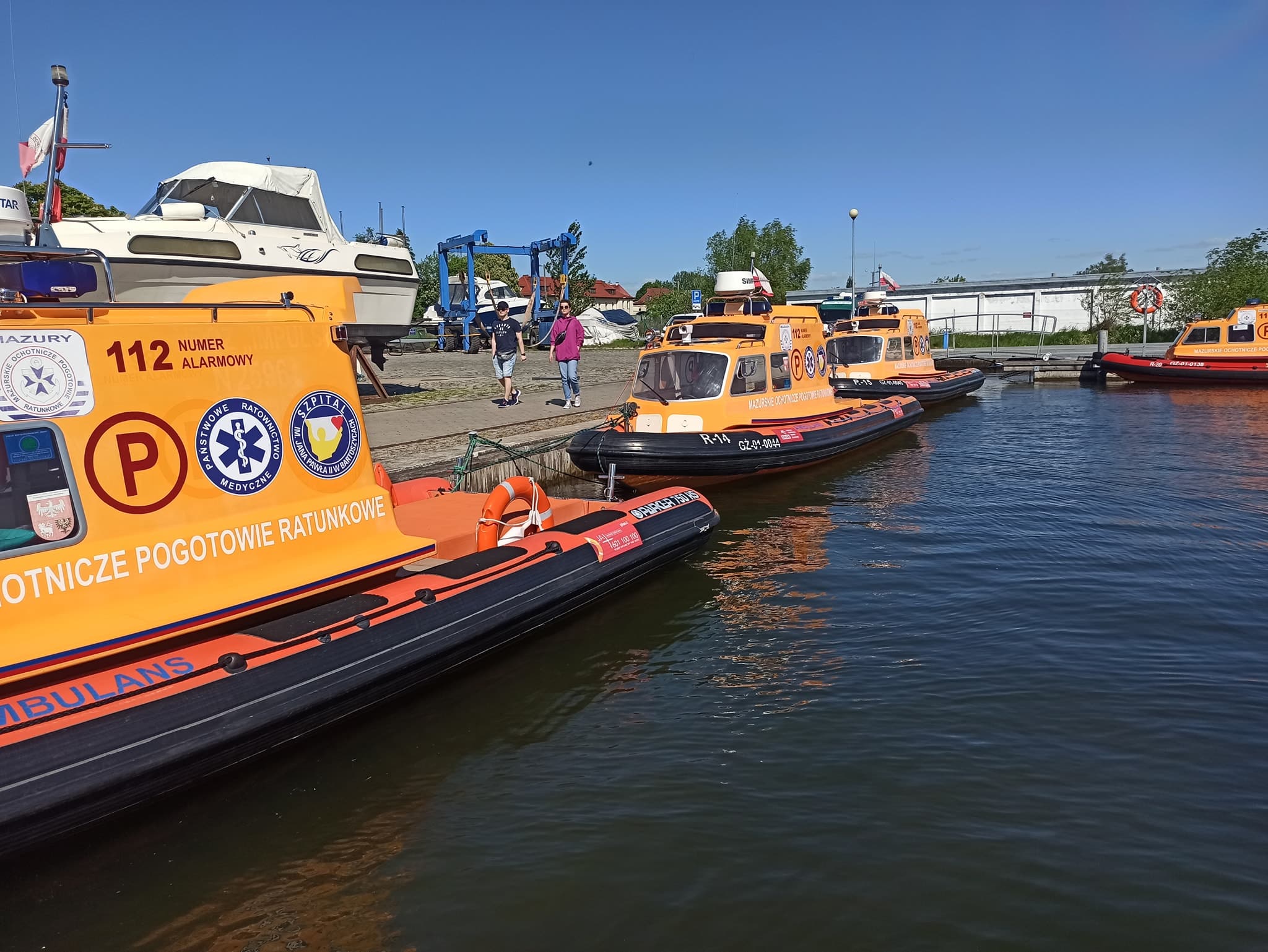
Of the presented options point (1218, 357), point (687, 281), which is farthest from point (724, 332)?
point (687, 281)

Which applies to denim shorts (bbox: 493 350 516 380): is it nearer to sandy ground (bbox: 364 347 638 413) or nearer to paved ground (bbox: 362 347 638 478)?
paved ground (bbox: 362 347 638 478)

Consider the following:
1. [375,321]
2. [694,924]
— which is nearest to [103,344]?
[694,924]

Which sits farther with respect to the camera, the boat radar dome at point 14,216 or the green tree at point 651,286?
the green tree at point 651,286

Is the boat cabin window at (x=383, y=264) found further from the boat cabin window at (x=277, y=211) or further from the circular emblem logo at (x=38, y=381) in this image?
the circular emblem logo at (x=38, y=381)

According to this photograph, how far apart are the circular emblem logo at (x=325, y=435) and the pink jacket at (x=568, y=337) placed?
934 cm

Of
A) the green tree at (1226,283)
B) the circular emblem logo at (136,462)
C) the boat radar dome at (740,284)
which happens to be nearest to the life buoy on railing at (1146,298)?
the green tree at (1226,283)

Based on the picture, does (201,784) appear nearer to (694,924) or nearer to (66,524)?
(66,524)

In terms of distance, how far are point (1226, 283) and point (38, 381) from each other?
4061cm

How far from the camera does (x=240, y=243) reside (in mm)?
13422

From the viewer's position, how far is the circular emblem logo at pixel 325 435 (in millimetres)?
5125

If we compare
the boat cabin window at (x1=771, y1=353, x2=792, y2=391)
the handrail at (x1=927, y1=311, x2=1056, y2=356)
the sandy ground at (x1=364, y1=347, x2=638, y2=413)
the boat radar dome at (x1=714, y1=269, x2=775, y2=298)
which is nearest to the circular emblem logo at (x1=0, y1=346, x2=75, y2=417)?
the boat cabin window at (x1=771, y1=353, x2=792, y2=391)

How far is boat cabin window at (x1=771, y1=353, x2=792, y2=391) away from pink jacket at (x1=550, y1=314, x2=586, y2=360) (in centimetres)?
362

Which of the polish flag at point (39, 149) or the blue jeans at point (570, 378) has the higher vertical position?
the polish flag at point (39, 149)

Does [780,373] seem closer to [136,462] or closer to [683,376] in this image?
[683,376]
